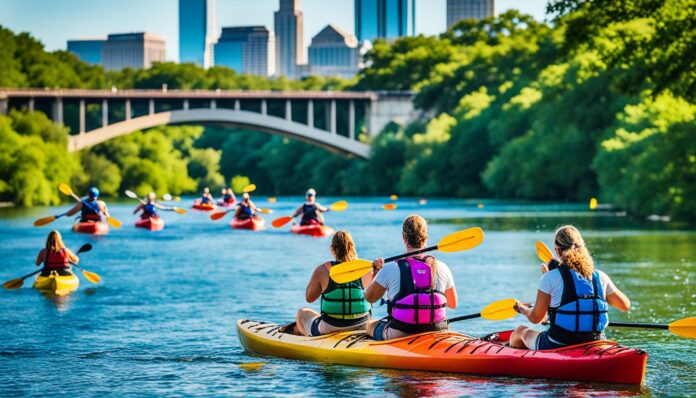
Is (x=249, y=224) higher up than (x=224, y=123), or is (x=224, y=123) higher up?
(x=224, y=123)

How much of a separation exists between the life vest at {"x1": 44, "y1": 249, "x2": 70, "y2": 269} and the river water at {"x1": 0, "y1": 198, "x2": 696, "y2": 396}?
485 millimetres

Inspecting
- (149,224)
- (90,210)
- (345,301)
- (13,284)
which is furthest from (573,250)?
(149,224)

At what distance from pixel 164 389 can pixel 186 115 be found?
6137 centimetres

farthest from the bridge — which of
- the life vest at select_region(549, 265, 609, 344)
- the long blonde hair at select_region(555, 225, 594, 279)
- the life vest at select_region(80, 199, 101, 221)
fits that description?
the long blonde hair at select_region(555, 225, 594, 279)

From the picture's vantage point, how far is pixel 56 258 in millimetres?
19484

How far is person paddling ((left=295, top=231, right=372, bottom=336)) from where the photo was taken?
38.3ft

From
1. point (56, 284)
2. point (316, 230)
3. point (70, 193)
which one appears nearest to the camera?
point (56, 284)

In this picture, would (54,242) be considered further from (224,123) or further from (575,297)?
(224,123)

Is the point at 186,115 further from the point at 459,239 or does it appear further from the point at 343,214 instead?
the point at 459,239

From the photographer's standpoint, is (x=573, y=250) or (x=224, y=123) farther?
(x=224, y=123)

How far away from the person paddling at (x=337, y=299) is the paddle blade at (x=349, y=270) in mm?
138

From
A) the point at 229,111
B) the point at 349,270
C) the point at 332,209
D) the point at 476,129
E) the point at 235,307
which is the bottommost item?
the point at 235,307

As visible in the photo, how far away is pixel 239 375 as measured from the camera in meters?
12.4

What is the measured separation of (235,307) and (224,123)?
57.3 meters
